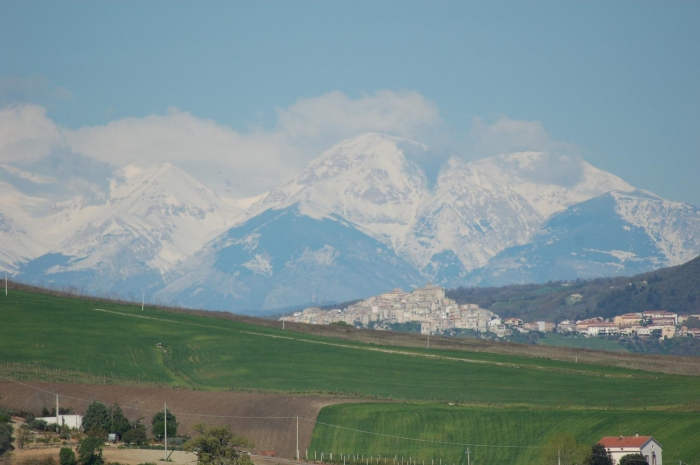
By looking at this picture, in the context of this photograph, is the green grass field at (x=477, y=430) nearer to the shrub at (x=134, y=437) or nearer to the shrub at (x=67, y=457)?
the shrub at (x=134, y=437)

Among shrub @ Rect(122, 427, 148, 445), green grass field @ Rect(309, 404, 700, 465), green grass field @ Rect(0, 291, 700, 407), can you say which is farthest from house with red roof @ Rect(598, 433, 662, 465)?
shrub @ Rect(122, 427, 148, 445)

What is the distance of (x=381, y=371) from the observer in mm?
132375

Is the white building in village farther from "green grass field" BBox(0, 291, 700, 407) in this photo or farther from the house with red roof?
the house with red roof

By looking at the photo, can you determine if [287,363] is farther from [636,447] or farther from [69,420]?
[636,447]

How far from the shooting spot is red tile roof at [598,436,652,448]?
8594 centimetres

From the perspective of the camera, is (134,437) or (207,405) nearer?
(134,437)

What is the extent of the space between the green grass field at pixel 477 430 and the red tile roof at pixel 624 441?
2011 mm

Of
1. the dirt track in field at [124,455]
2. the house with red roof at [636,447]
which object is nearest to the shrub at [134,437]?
the dirt track in field at [124,455]

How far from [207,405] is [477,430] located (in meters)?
23.0

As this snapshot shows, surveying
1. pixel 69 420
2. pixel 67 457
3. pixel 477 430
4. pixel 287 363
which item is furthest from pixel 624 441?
pixel 287 363

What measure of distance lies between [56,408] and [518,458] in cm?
3619

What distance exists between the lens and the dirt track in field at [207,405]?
96000 mm

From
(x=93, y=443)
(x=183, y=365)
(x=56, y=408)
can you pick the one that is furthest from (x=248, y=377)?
(x=93, y=443)

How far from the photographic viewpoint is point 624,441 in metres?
86.8
